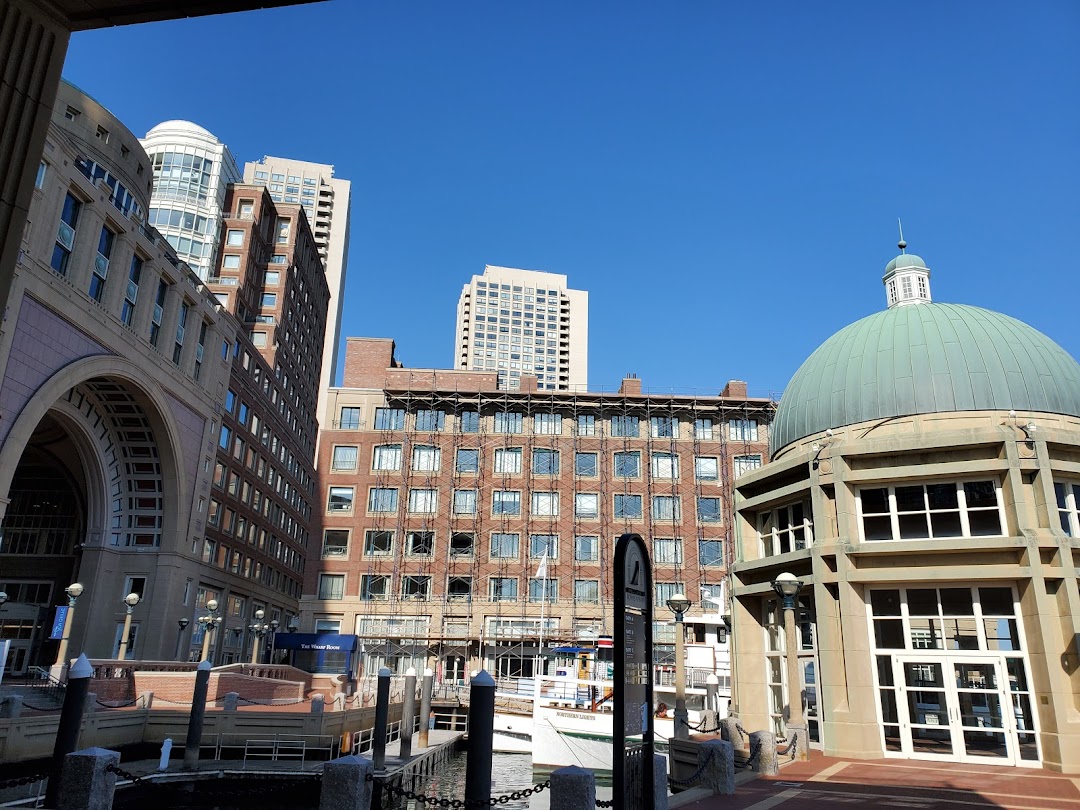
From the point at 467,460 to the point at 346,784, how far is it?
56118mm

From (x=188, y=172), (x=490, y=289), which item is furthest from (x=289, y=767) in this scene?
(x=490, y=289)

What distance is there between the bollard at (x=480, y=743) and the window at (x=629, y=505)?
182ft

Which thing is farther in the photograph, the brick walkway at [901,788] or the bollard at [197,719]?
the bollard at [197,719]

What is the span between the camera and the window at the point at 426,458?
69812 mm

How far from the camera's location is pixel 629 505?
69.2 metres

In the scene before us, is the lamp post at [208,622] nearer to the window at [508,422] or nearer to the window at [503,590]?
the window at [503,590]

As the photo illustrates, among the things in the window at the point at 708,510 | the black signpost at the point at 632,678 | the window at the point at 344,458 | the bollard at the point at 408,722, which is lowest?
the bollard at the point at 408,722

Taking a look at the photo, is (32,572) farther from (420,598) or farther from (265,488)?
(420,598)

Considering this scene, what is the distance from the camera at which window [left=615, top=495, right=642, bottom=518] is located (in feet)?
227

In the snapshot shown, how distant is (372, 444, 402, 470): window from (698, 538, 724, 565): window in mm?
27262

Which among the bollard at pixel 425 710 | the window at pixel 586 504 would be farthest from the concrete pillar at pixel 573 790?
the window at pixel 586 504

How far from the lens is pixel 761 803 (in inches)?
554

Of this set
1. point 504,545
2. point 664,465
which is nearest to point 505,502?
point 504,545

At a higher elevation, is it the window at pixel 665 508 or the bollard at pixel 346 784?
the window at pixel 665 508
